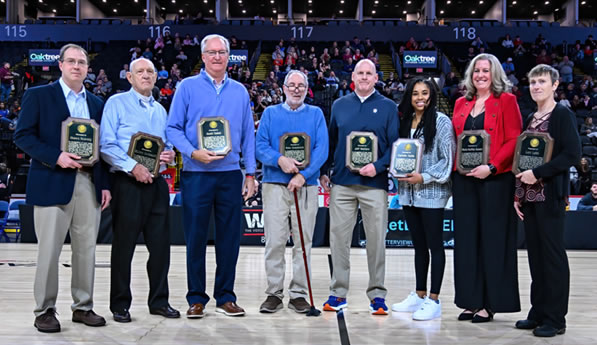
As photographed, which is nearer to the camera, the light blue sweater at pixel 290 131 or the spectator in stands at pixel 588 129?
the light blue sweater at pixel 290 131

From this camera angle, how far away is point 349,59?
63.1 ft

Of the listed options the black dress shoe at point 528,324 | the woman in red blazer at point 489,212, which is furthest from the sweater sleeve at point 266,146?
the black dress shoe at point 528,324

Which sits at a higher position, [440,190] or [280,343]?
[440,190]

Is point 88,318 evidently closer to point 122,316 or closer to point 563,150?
point 122,316

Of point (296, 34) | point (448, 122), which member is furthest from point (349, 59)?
point (448, 122)

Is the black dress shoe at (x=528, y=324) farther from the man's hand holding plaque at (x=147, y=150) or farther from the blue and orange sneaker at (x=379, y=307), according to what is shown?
the man's hand holding plaque at (x=147, y=150)

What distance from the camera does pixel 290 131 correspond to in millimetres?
4301

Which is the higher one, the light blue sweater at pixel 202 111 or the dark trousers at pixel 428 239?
the light blue sweater at pixel 202 111

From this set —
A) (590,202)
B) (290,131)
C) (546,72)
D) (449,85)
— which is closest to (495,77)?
(546,72)

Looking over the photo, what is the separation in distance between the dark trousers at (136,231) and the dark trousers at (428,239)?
173cm

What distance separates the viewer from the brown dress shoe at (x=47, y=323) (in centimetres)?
354

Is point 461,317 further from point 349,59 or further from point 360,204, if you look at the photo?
point 349,59

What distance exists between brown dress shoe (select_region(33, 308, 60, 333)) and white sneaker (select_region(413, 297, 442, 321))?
2.35 metres

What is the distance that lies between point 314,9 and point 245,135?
27457 mm
